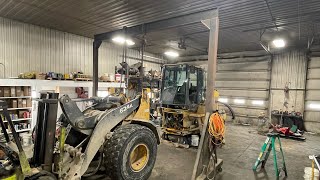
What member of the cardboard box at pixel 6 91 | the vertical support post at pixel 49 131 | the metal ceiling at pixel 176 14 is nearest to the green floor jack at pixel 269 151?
the metal ceiling at pixel 176 14

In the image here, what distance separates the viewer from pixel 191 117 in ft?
21.7

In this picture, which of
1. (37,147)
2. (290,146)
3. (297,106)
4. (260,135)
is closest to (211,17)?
(37,147)

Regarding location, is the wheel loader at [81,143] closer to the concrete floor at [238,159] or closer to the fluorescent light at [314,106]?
the concrete floor at [238,159]

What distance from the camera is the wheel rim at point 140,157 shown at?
3.61 metres

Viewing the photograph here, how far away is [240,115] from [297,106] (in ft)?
9.25

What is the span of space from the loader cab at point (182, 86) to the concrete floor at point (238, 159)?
157 centimetres

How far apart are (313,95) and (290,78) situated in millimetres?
1264

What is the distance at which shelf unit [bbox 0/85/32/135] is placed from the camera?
6.13 meters

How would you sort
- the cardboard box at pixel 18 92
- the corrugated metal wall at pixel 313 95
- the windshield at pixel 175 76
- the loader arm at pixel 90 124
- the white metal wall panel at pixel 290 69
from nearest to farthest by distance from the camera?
the loader arm at pixel 90 124
the cardboard box at pixel 18 92
the windshield at pixel 175 76
the corrugated metal wall at pixel 313 95
the white metal wall panel at pixel 290 69

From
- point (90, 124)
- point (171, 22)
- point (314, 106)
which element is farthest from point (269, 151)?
point (314, 106)

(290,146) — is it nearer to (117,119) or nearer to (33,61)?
(117,119)

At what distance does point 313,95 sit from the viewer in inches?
362

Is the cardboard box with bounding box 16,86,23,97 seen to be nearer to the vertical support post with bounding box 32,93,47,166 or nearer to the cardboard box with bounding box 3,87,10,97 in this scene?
the cardboard box with bounding box 3,87,10,97

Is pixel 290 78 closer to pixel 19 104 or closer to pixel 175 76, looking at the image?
pixel 175 76
